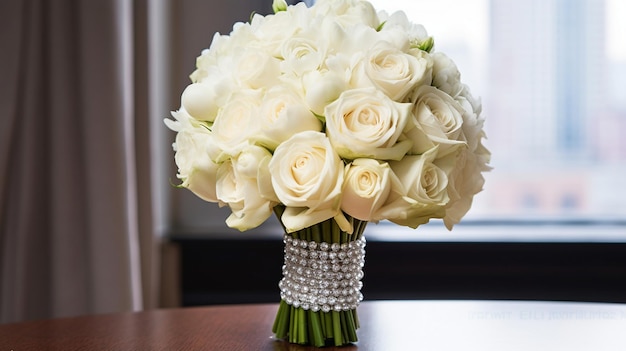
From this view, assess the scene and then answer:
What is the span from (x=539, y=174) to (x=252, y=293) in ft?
4.17

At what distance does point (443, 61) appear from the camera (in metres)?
1.18

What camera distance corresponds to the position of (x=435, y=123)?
1088 millimetres

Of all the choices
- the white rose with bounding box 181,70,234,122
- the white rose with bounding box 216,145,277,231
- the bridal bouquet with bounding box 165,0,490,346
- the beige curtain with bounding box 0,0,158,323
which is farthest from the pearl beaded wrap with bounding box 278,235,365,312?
the beige curtain with bounding box 0,0,158,323

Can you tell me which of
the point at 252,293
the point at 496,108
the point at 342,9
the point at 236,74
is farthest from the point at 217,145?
the point at 496,108

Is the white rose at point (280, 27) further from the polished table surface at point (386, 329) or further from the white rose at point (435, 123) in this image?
the polished table surface at point (386, 329)

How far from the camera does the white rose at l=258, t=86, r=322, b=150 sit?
1.06 meters

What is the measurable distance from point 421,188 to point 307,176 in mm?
152

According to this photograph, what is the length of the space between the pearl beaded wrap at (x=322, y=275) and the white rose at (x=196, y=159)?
15 cm

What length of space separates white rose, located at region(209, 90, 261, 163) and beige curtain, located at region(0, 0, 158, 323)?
153 cm

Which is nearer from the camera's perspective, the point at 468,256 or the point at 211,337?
the point at 211,337

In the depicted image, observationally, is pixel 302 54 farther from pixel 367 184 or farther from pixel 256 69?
pixel 367 184

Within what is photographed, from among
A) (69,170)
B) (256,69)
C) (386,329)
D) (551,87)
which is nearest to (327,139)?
(256,69)

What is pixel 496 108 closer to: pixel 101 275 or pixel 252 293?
pixel 252 293

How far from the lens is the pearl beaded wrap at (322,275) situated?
118 centimetres
